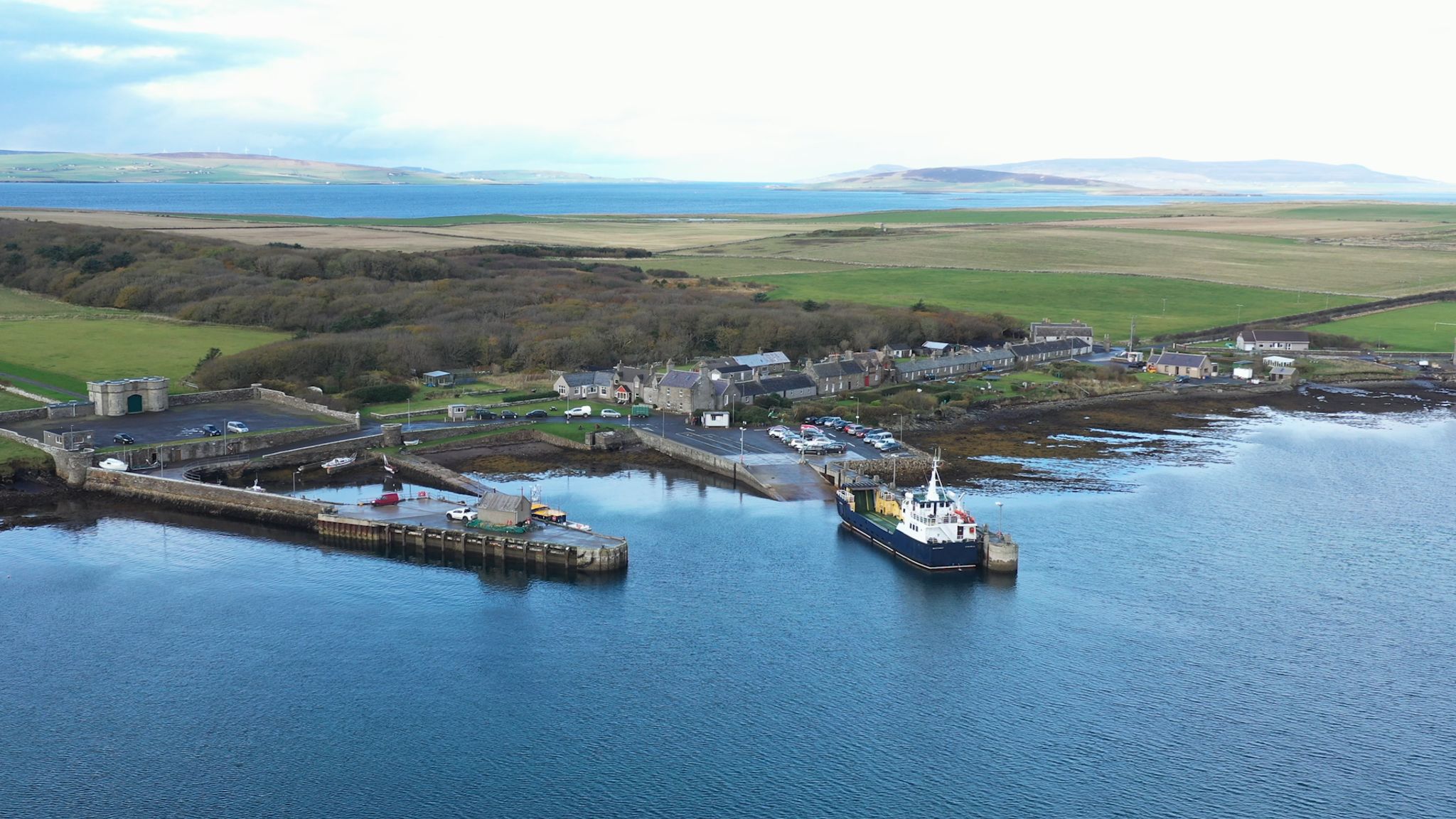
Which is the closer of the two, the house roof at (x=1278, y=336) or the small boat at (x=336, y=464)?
the small boat at (x=336, y=464)

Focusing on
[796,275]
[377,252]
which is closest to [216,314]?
[377,252]

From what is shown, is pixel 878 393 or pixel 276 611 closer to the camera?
pixel 276 611

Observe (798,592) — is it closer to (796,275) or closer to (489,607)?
(489,607)

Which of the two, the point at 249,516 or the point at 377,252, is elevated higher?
the point at 377,252

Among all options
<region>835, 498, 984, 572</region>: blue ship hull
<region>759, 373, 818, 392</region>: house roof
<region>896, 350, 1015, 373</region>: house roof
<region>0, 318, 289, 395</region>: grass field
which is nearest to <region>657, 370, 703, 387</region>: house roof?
<region>759, 373, 818, 392</region>: house roof

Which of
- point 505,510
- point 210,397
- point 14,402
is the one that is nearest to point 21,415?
point 14,402

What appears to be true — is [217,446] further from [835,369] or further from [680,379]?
[835,369]

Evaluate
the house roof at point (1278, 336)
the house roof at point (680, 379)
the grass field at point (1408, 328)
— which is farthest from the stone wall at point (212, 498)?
the grass field at point (1408, 328)

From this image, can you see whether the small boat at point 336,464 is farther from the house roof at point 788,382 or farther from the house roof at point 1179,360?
the house roof at point 1179,360
